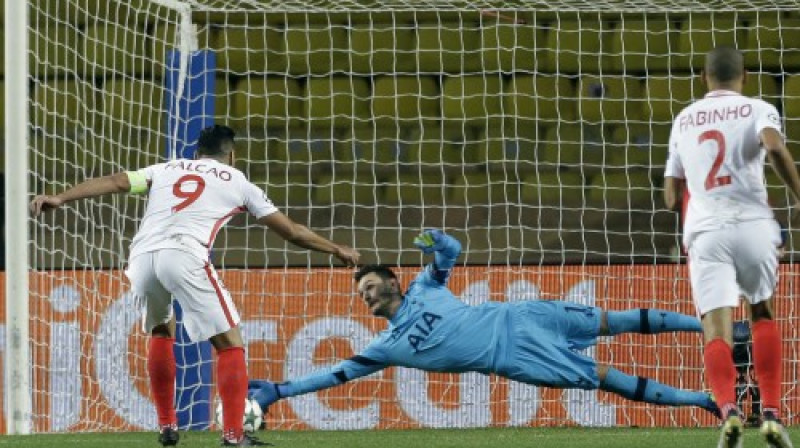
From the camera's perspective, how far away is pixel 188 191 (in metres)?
7.55

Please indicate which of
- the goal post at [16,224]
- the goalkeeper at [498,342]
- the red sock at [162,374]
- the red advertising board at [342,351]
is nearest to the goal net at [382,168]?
the red advertising board at [342,351]

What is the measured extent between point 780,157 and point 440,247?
3182mm

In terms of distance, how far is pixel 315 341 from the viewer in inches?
400

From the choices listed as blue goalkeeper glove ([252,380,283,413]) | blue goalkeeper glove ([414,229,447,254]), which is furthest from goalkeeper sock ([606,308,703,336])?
blue goalkeeper glove ([252,380,283,413])

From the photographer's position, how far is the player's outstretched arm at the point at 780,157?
6137mm

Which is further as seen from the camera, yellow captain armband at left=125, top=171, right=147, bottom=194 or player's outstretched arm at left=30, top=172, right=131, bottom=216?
yellow captain armband at left=125, top=171, right=147, bottom=194

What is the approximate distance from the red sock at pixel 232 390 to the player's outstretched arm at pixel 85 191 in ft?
2.75

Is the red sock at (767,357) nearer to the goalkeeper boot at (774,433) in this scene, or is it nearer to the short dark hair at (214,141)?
the goalkeeper boot at (774,433)

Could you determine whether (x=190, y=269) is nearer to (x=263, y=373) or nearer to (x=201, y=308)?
(x=201, y=308)

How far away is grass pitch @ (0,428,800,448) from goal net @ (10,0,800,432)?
77cm

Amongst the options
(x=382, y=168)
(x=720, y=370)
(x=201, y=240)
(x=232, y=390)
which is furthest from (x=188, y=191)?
(x=382, y=168)

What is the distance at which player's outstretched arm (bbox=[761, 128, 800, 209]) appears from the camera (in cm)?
614

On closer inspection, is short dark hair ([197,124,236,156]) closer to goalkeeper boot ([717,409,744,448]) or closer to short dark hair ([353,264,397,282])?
short dark hair ([353,264,397,282])

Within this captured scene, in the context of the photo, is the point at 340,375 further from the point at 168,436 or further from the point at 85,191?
the point at 85,191
